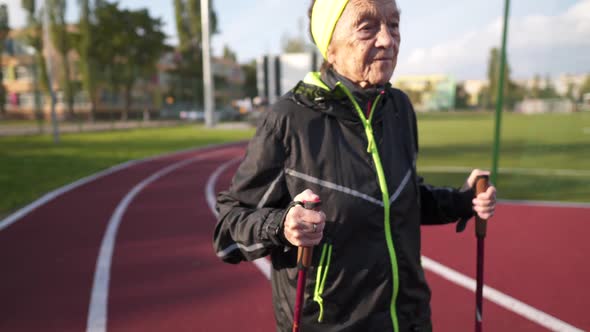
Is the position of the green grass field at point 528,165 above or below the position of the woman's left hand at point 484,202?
below

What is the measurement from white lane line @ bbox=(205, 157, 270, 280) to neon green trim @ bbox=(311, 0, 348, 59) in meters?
1.93

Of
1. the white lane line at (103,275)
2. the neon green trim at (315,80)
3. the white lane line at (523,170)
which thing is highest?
the neon green trim at (315,80)

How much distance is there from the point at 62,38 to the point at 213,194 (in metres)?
41.9

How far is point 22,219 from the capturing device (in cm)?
666

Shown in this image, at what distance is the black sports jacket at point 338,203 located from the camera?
1.46 meters

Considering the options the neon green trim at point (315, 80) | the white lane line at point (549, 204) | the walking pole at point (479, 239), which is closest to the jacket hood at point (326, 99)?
the neon green trim at point (315, 80)

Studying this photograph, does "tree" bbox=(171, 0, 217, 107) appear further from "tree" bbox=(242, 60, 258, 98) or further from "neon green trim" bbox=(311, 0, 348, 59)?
"neon green trim" bbox=(311, 0, 348, 59)

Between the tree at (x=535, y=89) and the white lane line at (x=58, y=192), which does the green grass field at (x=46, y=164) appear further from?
the tree at (x=535, y=89)

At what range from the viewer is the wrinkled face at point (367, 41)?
146cm

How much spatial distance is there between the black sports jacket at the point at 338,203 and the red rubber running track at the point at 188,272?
2146 mm

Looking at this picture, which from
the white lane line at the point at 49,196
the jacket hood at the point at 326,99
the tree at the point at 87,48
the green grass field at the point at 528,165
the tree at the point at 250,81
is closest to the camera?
the jacket hood at the point at 326,99

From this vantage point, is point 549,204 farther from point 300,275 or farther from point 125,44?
point 125,44

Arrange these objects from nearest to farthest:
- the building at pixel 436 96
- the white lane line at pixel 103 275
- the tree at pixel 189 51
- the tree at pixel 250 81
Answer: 1. the white lane line at pixel 103 275
2. the tree at pixel 189 51
3. the tree at pixel 250 81
4. the building at pixel 436 96

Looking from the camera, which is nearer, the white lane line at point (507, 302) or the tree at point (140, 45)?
the white lane line at point (507, 302)
